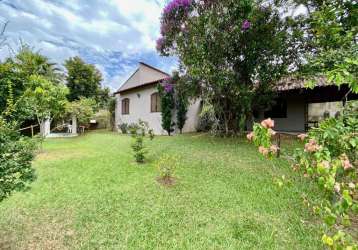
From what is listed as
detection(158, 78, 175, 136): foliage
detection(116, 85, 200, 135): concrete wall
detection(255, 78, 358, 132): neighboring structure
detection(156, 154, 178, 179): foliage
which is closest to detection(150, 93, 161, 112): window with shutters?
detection(116, 85, 200, 135): concrete wall

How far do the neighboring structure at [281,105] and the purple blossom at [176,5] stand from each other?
5761mm

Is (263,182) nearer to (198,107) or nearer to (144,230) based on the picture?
(144,230)

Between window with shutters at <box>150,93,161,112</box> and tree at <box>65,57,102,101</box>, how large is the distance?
32.7ft

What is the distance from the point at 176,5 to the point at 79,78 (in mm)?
17567

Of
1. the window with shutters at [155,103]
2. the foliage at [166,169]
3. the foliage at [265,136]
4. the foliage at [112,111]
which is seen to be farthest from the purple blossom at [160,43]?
the foliage at [112,111]

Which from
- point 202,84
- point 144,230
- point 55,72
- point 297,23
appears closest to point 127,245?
point 144,230

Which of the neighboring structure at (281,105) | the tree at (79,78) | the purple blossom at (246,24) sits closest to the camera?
the purple blossom at (246,24)

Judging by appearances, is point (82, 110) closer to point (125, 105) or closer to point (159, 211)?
point (125, 105)

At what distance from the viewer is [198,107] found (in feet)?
58.3

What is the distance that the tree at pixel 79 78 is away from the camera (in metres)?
24.8

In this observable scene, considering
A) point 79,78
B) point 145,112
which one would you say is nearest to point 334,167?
point 145,112

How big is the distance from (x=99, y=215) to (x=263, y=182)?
12.7ft

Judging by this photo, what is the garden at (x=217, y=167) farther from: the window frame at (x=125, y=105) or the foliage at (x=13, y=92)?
the window frame at (x=125, y=105)

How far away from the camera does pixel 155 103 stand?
18062 mm
